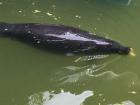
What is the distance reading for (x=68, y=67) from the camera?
4.07m

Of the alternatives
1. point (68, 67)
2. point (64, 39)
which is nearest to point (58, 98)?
point (68, 67)

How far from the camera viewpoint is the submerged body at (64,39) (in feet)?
13.9

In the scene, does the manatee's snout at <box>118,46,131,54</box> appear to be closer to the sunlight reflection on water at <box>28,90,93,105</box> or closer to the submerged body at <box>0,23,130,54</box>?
the submerged body at <box>0,23,130,54</box>

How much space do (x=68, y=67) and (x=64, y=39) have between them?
0.35 meters

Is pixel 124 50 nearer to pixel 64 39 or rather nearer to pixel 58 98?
pixel 64 39

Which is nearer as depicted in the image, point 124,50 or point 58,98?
point 58,98

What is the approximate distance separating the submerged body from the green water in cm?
8

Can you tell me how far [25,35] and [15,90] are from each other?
2.64 ft

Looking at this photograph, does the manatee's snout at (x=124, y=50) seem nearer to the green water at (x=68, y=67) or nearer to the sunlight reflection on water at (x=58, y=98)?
the green water at (x=68, y=67)

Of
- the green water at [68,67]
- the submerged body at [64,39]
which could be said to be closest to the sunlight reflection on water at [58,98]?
the green water at [68,67]

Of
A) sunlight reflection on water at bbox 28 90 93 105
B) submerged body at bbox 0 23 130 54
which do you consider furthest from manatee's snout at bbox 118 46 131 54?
sunlight reflection on water at bbox 28 90 93 105

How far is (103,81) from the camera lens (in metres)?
3.94

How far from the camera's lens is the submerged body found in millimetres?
4242

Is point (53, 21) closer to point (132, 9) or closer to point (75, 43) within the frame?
point (75, 43)
